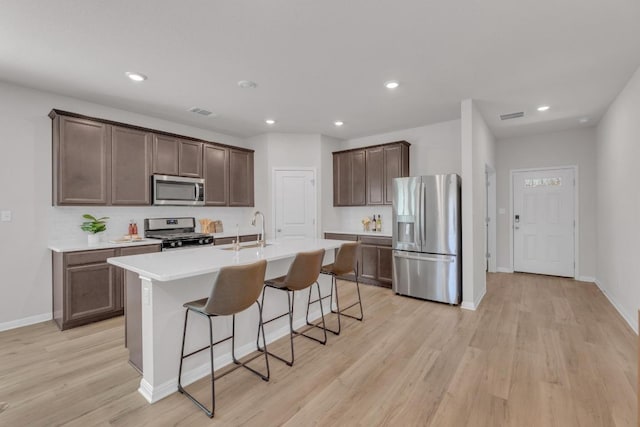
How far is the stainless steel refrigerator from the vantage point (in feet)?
13.1

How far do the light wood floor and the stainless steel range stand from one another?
3.64 ft

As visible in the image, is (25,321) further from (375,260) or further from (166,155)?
(375,260)

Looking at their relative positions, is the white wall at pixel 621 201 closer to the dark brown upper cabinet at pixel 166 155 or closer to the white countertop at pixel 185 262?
the white countertop at pixel 185 262

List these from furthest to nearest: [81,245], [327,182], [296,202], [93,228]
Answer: [327,182] < [296,202] < [93,228] < [81,245]

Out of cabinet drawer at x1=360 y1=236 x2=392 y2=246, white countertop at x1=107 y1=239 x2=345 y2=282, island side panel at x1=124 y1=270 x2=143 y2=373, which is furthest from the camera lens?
cabinet drawer at x1=360 y1=236 x2=392 y2=246

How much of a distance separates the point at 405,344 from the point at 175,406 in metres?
1.99

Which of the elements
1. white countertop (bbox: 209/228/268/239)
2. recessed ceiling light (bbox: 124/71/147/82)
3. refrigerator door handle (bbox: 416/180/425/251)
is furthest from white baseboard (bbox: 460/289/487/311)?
recessed ceiling light (bbox: 124/71/147/82)

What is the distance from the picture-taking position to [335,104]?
3.99 meters

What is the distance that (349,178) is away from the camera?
5.61m

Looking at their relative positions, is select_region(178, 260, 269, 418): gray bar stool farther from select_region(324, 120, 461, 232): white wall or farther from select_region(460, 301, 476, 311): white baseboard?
select_region(324, 120, 461, 232): white wall

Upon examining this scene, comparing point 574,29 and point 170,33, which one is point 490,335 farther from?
point 170,33

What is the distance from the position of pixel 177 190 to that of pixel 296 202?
201 centimetres

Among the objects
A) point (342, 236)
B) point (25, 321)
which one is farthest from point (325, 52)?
point (25, 321)

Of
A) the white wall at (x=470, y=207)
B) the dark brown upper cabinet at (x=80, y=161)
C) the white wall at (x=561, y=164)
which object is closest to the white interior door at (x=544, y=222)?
the white wall at (x=561, y=164)
